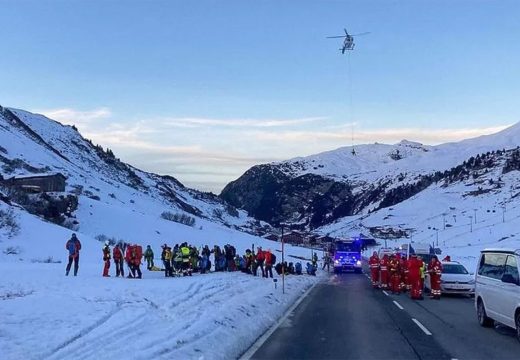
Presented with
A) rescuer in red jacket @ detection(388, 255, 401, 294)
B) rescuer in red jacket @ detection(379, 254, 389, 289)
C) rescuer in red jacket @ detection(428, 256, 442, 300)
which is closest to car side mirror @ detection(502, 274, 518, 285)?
rescuer in red jacket @ detection(428, 256, 442, 300)

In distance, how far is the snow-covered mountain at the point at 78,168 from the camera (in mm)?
88062

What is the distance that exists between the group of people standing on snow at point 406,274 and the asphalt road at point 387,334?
76.7 inches

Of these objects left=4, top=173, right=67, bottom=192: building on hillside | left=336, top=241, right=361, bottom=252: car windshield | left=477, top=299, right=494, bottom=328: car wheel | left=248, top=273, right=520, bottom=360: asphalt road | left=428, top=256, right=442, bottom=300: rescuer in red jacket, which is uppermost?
left=4, top=173, right=67, bottom=192: building on hillside

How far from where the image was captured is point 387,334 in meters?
13.5

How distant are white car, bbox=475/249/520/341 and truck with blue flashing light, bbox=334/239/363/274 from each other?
34.9 meters

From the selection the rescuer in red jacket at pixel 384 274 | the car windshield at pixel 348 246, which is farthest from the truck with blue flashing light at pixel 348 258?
the rescuer in red jacket at pixel 384 274

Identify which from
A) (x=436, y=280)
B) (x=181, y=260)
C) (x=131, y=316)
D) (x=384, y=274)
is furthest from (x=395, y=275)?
(x=131, y=316)

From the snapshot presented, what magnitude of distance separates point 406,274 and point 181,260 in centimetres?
1022

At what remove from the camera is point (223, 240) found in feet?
286

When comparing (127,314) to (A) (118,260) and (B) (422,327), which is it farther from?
(A) (118,260)

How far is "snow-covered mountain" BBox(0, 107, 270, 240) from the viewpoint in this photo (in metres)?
88.1

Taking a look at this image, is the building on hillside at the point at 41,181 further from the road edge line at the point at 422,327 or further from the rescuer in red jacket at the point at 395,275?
the road edge line at the point at 422,327

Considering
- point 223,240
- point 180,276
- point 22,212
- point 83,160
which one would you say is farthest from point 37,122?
point 180,276

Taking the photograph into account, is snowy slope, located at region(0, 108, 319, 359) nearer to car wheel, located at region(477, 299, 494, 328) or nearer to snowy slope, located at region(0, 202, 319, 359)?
snowy slope, located at region(0, 202, 319, 359)
